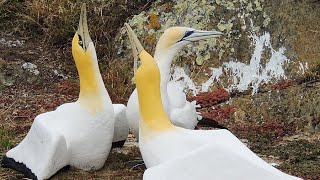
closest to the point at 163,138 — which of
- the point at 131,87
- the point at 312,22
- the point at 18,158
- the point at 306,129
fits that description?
the point at 18,158

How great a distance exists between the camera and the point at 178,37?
19.7ft

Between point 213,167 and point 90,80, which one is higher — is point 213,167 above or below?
below

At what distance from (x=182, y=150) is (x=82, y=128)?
3.83 ft

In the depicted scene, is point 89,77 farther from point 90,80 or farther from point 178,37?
point 178,37

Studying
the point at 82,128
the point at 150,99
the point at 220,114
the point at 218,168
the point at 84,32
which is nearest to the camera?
the point at 218,168

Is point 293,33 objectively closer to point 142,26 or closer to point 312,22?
point 312,22

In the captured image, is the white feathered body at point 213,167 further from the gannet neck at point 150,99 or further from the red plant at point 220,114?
the red plant at point 220,114

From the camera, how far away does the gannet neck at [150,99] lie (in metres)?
4.80

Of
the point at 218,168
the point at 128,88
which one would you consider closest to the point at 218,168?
the point at 218,168

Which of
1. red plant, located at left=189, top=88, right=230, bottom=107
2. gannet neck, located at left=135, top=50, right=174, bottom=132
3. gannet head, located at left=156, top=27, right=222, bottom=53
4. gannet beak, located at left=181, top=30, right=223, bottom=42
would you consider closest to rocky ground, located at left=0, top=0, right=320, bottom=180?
red plant, located at left=189, top=88, right=230, bottom=107

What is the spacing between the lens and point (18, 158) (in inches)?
221

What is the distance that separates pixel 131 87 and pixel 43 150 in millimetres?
2761

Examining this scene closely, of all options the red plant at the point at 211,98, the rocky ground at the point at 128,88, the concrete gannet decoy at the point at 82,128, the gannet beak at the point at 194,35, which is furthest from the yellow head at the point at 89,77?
the red plant at the point at 211,98

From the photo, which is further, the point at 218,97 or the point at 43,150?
the point at 218,97
